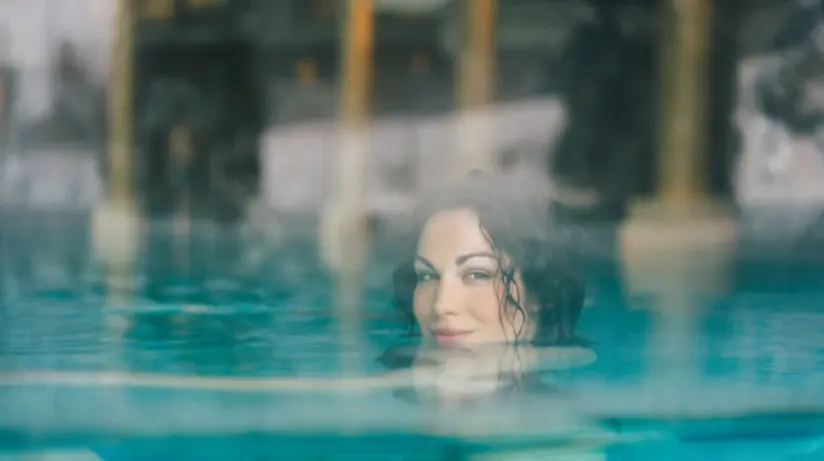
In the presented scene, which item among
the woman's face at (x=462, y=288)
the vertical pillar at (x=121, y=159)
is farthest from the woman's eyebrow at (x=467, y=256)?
the vertical pillar at (x=121, y=159)

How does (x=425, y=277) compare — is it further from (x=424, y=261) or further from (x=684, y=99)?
(x=684, y=99)

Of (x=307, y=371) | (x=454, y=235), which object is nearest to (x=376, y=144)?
(x=454, y=235)

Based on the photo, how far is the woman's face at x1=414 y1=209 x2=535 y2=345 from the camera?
96 centimetres

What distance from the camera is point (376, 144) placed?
3.45 feet

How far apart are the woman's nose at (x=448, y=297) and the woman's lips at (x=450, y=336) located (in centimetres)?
2

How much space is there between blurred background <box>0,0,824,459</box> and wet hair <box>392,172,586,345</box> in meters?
0.03

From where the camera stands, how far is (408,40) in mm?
1041

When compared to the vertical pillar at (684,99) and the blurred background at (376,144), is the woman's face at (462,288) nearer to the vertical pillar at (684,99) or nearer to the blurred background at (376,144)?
the blurred background at (376,144)

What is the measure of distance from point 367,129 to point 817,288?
1.73 ft

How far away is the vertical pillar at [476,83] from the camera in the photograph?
1.04 m

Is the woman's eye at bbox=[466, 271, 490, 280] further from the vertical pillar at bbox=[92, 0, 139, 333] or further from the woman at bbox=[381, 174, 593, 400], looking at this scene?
the vertical pillar at bbox=[92, 0, 139, 333]

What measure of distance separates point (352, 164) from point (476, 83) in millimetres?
159

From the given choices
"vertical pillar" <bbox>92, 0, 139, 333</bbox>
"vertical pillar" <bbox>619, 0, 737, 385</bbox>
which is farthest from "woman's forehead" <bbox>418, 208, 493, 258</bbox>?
"vertical pillar" <bbox>92, 0, 139, 333</bbox>

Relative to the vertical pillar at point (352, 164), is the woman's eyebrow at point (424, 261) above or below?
below
